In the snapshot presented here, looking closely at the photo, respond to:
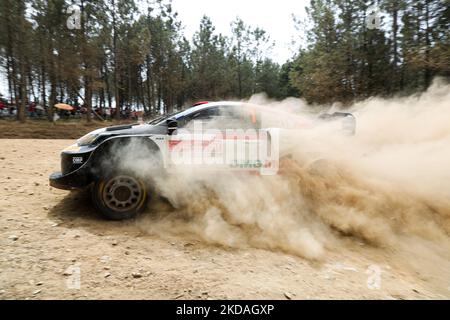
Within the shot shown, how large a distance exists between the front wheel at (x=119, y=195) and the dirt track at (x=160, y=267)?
0.55 ft

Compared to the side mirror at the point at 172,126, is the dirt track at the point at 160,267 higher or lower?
lower

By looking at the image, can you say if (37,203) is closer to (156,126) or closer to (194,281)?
(156,126)

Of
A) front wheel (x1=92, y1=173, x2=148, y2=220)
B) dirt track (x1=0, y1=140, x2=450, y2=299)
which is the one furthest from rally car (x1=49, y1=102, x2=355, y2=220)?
dirt track (x1=0, y1=140, x2=450, y2=299)

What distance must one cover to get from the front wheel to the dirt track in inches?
6.6

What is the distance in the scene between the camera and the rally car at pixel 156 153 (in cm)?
397

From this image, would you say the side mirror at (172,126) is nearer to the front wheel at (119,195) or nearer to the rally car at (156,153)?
the rally car at (156,153)

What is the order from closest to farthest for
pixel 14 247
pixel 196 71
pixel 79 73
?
pixel 14 247 → pixel 79 73 → pixel 196 71

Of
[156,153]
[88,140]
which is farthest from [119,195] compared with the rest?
[88,140]

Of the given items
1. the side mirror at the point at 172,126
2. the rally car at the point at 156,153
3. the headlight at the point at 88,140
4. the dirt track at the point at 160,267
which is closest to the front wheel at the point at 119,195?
the rally car at the point at 156,153

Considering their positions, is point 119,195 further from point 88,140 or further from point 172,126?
point 172,126

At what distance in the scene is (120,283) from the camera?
2.63 m

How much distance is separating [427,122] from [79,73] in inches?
794

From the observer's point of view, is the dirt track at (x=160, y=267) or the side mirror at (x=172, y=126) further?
the side mirror at (x=172, y=126)
